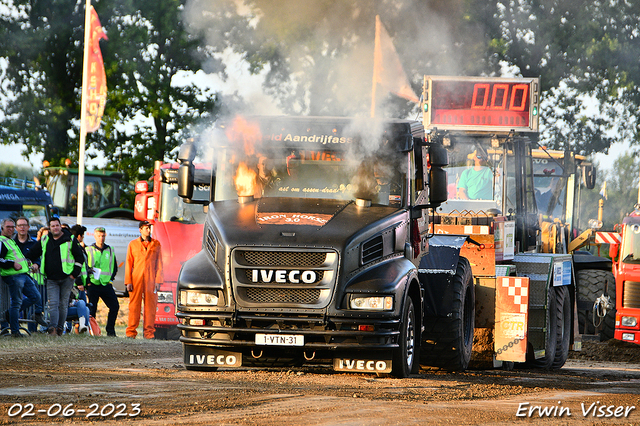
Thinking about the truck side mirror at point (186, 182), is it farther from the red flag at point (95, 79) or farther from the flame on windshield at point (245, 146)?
the red flag at point (95, 79)

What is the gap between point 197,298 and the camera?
9.20 metres

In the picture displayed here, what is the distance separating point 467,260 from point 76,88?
82.4 feet

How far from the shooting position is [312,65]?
14102mm

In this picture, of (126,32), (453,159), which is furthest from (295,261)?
(126,32)

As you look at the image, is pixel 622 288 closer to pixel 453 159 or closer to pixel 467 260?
pixel 453 159

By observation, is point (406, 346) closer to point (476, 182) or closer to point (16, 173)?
point (476, 182)

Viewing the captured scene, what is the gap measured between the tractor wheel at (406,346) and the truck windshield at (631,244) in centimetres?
675

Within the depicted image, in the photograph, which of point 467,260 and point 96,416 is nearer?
point 96,416

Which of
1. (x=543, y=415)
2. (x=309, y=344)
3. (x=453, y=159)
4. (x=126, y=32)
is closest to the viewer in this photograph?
(x=543, y=415)

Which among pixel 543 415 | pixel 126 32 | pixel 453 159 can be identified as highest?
pixel 126 32

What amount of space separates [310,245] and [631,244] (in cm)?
838

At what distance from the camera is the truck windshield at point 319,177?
991 centimetres

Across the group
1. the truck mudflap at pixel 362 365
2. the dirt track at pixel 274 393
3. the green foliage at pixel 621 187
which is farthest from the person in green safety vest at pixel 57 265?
the green foliage at pixel 621 187

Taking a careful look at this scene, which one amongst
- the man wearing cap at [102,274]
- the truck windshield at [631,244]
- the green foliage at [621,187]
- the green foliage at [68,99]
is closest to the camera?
the truck windshield at [631,244]
